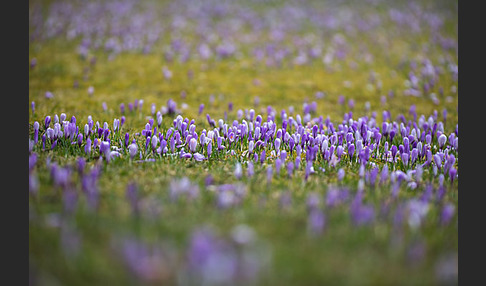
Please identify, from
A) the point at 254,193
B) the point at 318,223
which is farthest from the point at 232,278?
the point at 254,193

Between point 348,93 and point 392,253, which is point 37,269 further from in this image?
point 348,93

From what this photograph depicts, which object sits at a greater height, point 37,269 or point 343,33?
point 343,33

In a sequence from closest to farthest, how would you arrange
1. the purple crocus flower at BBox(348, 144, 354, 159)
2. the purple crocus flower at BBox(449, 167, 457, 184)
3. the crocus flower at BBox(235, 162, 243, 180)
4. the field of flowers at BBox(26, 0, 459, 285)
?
1. the field of flowers at BBox(26, 0, 459, 285)
2. the crocus flower at BBox(235, 162, 243, 180)
3. the purple crocus flower at BBox(449, 167, 457, 184)
4. the purple crocus flower at BBox(348, 144, 354, 159)

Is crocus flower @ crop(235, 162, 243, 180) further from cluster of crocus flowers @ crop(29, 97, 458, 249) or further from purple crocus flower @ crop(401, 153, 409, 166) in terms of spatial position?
purple crocus flower @ crop(401, 153, 409, 166)

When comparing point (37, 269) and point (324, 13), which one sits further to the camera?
point (324, 13)

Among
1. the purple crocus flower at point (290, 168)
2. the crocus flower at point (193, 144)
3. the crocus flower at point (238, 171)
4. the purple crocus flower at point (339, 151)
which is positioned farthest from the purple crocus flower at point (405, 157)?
the crocus flower at point (193, 144)

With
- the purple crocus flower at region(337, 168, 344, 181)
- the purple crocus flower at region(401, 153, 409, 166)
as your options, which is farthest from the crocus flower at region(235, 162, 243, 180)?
the purple crocus flower at region(401, 153, 409, 166)

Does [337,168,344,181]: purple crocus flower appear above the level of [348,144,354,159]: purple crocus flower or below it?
below

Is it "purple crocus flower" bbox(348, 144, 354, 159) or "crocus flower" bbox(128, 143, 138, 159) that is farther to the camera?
"purple crocus flower" bbox(348, 144, 354, 159)

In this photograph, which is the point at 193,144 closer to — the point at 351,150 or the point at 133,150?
the point at 133,150

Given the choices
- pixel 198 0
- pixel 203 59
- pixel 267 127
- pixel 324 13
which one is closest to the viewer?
pixel 267 127
